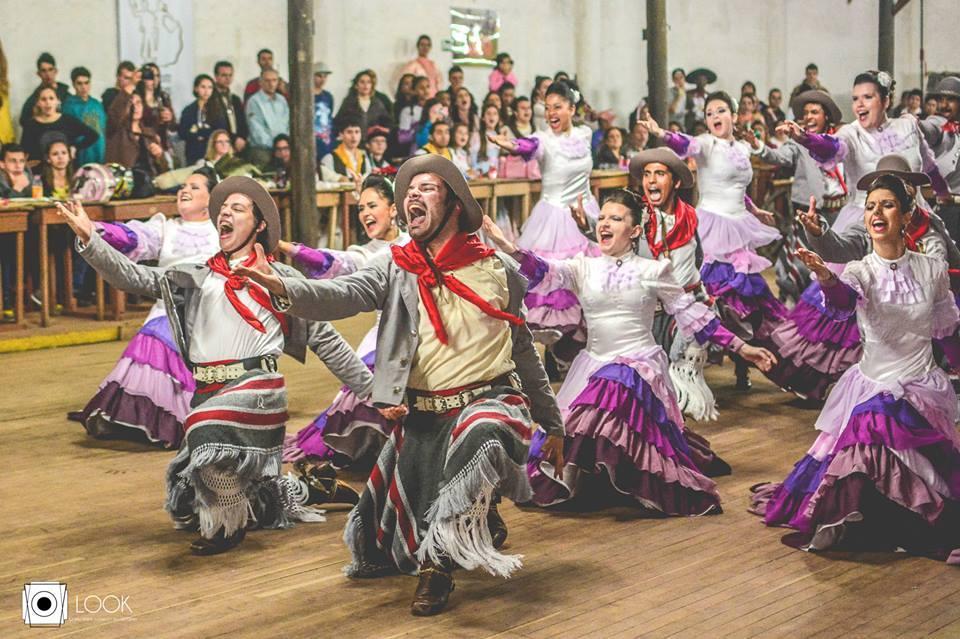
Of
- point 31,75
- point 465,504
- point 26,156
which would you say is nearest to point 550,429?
point 465,504

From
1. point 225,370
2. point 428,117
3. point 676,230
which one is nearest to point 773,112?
point 428,117

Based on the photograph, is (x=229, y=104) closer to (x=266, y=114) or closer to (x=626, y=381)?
(x=266, y=114)

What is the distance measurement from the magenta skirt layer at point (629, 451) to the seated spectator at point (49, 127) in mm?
6030

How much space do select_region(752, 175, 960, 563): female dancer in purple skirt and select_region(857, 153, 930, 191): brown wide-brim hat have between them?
0.15 metres

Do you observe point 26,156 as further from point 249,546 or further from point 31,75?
point 249,546

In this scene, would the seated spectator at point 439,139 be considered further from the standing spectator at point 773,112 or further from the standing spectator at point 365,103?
the standing spectator at point 773,112

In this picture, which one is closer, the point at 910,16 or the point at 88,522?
the point at 88,522

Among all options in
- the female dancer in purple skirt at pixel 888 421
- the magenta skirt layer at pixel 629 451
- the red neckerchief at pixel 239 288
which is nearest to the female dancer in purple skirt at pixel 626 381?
the magenta skirt layer at pixel 629 451

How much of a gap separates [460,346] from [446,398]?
0.52 feet

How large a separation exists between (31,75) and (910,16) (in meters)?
13.5

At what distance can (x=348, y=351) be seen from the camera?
5.21m

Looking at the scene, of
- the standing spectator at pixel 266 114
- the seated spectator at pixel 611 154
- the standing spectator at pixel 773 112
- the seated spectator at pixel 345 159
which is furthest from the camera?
the standing spectator at pixel 773 112

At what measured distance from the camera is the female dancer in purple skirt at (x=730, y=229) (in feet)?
24.9

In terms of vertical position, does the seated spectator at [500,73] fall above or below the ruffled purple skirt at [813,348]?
above
